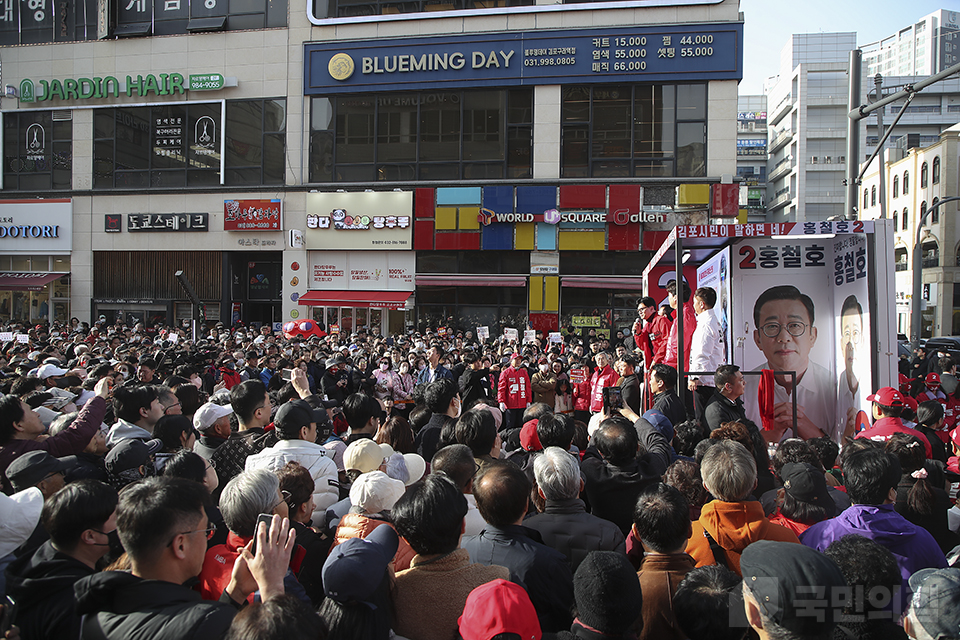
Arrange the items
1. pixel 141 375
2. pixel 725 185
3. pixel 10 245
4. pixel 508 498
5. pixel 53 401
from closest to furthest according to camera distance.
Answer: pixel 508 498 < pixel 53 401 < pixel 141 375 < pixel 725 185 < pixel 10 245

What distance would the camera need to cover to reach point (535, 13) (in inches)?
850

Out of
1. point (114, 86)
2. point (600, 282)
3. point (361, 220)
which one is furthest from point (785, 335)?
point (114, 86)

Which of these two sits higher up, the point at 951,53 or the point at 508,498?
the point at 951,53

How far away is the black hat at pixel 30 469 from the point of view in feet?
9.89

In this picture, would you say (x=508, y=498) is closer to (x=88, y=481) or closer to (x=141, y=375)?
(x=88, y=481)

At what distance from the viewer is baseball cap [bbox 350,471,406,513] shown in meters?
2.76

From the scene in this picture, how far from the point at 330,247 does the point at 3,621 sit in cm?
2182

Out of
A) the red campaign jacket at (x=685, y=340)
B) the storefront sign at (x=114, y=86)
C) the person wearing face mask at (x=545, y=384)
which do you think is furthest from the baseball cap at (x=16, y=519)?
the storefront sign at (x=114, y=86)

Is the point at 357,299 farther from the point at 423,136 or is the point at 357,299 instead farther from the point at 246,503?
the point at 246,503

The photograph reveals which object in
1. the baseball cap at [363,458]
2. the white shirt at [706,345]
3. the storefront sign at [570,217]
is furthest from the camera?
the storefront sign at [570,217]

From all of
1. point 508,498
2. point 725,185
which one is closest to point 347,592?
point 508,498

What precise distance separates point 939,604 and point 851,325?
5884mm

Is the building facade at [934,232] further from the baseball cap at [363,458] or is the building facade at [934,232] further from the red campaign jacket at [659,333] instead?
the baseball cap at [363,458]

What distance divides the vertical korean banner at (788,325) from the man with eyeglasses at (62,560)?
6.95 meters
